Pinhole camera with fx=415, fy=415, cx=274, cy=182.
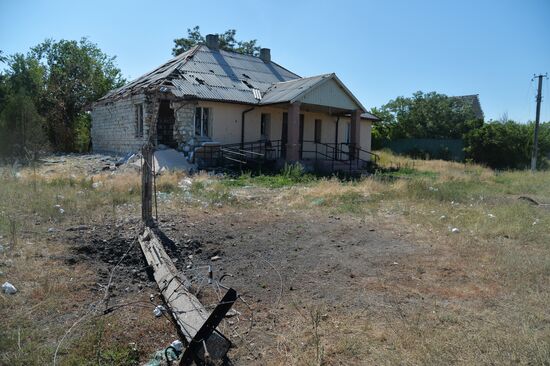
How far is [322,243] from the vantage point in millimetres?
6730

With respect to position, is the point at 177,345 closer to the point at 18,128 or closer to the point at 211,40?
the point at 18,128

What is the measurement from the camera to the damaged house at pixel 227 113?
55.8 feet

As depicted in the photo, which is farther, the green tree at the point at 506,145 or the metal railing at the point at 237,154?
the green tree at the point at 506,145

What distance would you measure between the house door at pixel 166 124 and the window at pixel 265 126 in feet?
13.7

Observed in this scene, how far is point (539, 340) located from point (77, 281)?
460 centimetres

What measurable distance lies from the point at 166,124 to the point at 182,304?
1619cm

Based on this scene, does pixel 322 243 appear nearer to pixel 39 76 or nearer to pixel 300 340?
pixel 300 340

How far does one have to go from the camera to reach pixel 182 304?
3.95 meters

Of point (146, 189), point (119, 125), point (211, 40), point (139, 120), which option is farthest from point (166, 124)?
point (146, 189)

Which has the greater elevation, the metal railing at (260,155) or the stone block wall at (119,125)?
the stone block wall at (119,125)

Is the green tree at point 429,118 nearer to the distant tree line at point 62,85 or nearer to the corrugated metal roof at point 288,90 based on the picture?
the corrugated metal roof at point 288,90

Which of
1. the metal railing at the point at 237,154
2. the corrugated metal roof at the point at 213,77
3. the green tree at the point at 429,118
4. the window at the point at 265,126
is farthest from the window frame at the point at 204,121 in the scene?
the green tree at the point at 429,118

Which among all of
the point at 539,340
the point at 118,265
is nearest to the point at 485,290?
the point at 539,340

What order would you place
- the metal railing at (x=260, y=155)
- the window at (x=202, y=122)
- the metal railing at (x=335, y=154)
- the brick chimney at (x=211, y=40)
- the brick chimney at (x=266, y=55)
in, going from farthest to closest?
the brick chimney at (x=266, y=55) < the brick chimney at (x=211, y=40) < the metal railing at (x=335, y=154) < the window at (x=202, y=122) < the metal railing at (x=260, y=155)
